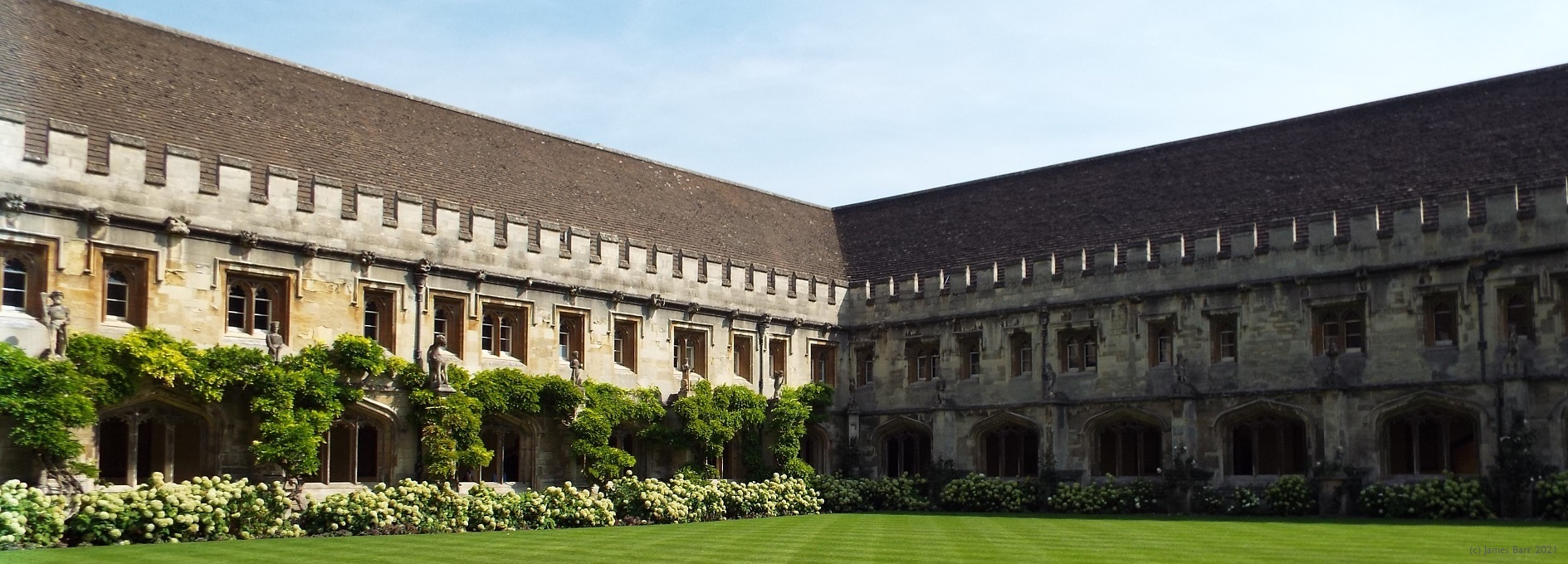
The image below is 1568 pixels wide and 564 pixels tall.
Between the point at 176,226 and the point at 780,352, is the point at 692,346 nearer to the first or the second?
the point at 780,352

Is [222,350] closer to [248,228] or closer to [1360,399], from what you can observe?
[248,228]

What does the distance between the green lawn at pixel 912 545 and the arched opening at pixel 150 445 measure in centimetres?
350

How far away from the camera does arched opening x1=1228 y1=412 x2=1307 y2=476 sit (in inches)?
1179

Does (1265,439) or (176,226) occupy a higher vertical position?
(176,226)

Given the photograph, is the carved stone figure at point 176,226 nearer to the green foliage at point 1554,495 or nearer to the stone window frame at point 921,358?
the stone window frame at point 921,358

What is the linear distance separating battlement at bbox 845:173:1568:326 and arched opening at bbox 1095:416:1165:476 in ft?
9.63

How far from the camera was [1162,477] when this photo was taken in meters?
31.4

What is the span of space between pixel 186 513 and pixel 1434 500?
2116 cm

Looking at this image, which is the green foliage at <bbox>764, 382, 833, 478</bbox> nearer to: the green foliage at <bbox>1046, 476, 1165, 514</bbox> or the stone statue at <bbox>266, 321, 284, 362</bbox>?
the green foliage at <bbox>1046, 476, 1165, 514</bbox>

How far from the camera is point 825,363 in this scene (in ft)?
123

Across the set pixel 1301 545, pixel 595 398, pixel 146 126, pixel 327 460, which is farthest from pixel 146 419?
pixel 1301 545

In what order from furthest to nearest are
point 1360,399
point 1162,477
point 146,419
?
point 1162,477 → point 1360,399 → point 146,419

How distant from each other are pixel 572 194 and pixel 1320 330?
655 inches

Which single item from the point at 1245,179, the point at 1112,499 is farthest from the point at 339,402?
the point at 1245,179
